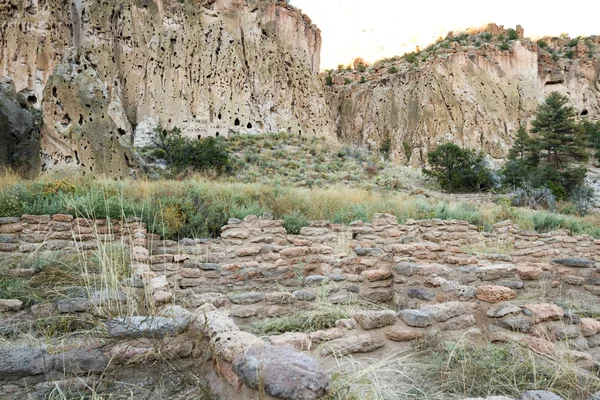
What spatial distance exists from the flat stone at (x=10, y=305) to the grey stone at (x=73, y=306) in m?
0.38

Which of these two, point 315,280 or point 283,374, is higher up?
point 283,374

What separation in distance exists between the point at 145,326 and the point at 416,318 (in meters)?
1.95

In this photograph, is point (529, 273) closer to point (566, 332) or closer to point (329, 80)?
point (566, 332)

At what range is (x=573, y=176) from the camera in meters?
20.1

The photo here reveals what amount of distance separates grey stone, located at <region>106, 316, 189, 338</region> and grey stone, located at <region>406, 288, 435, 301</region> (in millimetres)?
2469

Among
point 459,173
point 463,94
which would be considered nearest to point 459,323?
point 459,173

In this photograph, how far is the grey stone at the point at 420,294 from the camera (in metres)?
3.84

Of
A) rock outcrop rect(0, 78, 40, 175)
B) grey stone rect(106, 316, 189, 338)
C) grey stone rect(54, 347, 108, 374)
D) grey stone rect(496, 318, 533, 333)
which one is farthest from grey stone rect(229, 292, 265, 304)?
rock outcrop rect(0, 78, 40, 175)

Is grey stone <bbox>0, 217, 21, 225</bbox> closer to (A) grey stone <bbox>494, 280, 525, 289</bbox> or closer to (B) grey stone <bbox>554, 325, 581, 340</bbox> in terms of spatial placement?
(A) grey stone <bbox>494, 280, 525, 289</bbox>

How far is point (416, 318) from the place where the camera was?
2869 millimetres

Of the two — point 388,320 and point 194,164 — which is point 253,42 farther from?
point 388,320

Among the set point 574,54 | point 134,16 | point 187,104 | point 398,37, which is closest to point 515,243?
point 187,104

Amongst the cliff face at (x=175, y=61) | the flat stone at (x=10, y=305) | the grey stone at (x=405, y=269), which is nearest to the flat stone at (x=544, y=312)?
the grey stone at (x=405, y=269)

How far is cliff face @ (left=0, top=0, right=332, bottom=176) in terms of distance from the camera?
2012cm
